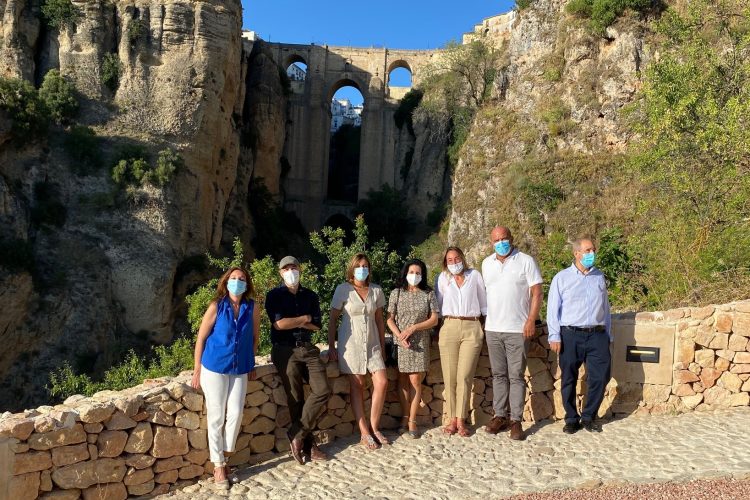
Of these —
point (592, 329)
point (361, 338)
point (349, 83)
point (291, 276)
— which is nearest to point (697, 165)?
point (592, 329)

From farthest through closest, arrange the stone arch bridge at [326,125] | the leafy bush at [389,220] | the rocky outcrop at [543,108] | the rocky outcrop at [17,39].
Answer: the stone arch bridge at [326,125], the leafy bush at [389,220], the rocky outcrop at [543,108], the rocky outcrop at [17,39]

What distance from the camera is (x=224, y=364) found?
176 inches

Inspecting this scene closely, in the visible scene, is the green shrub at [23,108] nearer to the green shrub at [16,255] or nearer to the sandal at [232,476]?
the green shrub at [16,255]

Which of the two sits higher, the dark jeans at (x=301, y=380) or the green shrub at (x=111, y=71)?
the green shrub at (x=111, y=71)

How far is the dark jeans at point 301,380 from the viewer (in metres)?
4.89

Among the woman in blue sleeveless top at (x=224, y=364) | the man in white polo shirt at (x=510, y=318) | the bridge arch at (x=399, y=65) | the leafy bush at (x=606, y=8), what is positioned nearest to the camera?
the woman in blue sleeveless top at (x=224, y=364)

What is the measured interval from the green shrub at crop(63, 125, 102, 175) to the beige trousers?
62.2 feet

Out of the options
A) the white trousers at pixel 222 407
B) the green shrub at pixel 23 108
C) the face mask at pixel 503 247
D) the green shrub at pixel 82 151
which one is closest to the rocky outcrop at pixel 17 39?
the green shrub at pixel 23 108

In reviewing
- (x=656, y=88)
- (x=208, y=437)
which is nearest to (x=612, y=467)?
(x=208, y=437)

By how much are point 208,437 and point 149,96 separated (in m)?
20.7

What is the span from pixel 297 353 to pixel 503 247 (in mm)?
2020

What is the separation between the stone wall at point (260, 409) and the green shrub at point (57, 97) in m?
19.1

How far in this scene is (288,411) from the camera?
529 cm

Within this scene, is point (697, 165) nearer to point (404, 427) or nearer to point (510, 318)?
point (510, 318)
